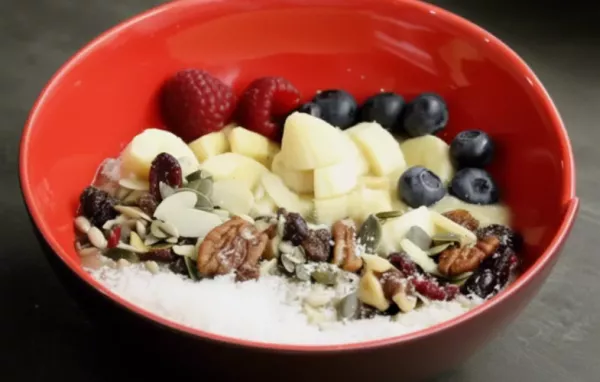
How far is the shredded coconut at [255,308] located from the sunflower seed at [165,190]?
9 cm

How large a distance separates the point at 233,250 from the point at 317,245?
3.0 inches

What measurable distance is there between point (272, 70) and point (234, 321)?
395 millimetres

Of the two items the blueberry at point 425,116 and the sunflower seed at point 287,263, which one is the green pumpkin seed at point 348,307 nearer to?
the sunflower seed at point 287,263

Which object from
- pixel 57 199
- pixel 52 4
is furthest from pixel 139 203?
pixel 52 4

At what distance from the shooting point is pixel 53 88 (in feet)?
2.65

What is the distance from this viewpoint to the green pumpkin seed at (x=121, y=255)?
0.75 m

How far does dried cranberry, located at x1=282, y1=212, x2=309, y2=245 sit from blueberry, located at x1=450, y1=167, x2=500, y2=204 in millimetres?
170

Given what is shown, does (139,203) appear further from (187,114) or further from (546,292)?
(546,292)

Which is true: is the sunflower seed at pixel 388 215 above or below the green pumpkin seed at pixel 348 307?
above

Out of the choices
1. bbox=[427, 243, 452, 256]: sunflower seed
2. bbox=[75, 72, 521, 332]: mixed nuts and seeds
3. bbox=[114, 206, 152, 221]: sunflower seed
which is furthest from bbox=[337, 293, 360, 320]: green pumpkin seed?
bbox=[114, 206, 152, 221]: sunflower seed

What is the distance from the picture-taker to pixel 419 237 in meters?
0.79

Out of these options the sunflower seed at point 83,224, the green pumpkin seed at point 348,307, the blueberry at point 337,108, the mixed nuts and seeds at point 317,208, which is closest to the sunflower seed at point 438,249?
the mixed nuts and seeds at point 317,208

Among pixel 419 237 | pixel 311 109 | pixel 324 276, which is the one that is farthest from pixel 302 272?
pixel 311 109

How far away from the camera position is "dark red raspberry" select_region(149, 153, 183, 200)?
0.81 meters
